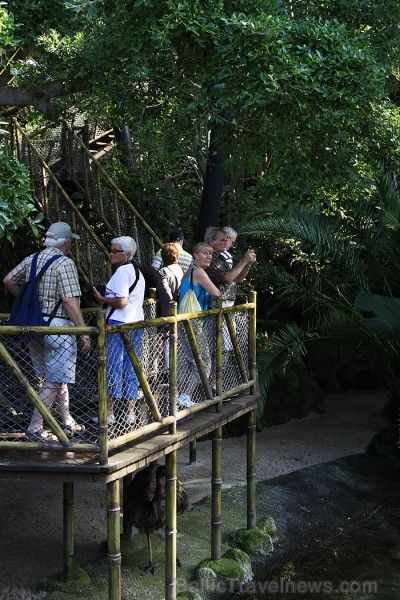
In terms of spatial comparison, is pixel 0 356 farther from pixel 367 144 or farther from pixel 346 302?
pixel 346 302

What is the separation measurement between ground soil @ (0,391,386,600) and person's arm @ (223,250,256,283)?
2.73m

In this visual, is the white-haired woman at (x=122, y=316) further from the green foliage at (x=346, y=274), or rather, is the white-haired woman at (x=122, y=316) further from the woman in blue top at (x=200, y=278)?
the green foliage at (x=346, y=274)

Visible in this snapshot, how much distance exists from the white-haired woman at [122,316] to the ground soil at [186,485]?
6.75 ft

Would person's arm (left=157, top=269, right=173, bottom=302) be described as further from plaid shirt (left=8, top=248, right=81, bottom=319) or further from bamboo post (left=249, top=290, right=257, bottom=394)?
plaid shirt (left=8, top=248, right=81, bottom=319)

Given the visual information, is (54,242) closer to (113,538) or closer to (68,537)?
(113,538)

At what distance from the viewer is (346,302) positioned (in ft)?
43.6

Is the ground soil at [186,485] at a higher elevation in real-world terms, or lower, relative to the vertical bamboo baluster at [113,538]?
lower

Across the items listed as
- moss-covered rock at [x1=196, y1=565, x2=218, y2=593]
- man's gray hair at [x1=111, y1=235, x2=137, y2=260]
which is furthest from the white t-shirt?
moss-covered rock at [x1=196, y1=565, x2=218, y2=593]

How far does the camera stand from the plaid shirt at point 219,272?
9.09m

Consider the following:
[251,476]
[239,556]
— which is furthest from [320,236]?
[239,556]

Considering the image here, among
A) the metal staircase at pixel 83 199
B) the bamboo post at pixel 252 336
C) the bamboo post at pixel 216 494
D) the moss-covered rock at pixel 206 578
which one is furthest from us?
the metal staircase at pixel 83 199

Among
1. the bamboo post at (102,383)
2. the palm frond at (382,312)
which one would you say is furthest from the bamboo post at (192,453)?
the bamboo post at (102,383)

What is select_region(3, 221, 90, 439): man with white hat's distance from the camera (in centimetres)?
667

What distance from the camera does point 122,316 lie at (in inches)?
300
